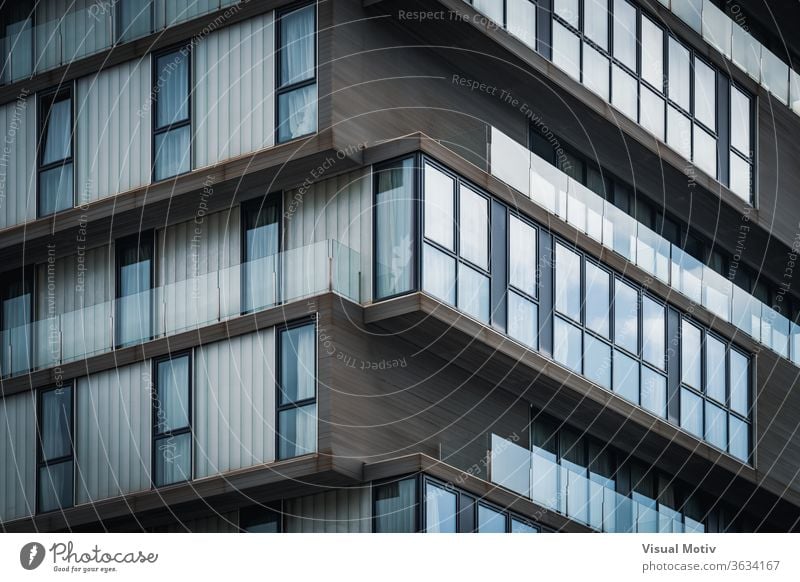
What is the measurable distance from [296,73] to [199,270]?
5.04 m

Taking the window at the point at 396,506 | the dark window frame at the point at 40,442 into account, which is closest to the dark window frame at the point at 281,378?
the window at the point at 396,506

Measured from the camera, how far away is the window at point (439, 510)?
44.8 m

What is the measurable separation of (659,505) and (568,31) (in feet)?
41.4

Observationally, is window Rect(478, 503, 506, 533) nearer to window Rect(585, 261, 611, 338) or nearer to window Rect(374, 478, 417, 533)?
window Rect(374, 478, 417, 533)

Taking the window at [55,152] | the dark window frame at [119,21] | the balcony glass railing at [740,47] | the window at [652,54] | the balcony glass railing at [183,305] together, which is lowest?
the balcony glass railing at [183,305]

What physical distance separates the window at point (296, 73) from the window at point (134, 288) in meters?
4.84

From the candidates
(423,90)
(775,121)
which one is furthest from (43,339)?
(775,121)

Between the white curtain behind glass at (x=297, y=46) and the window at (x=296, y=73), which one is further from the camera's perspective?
the white curtain behind glass at (x=297, y=46)

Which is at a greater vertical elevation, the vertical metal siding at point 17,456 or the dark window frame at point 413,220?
the dark window frame at point 413,220

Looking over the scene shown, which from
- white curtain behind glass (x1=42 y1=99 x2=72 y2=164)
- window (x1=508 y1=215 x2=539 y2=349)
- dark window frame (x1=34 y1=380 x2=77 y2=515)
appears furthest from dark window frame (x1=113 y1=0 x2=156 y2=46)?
window (x1=508 y1=215 x2=539 y2=349)

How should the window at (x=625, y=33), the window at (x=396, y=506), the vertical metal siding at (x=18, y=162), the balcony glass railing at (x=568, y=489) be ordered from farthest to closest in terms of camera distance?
the window at (x=625, y=33), the vertical metal siding at (x=18, y=162), the balcony glass railing at (x=568, y=489), the window at (x=396, y=506)

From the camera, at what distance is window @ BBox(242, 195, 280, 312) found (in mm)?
46594

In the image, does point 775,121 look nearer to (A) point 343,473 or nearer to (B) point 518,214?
(B) point 518,214

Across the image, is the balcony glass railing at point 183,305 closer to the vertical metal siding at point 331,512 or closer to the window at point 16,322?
the window at point 16,322
